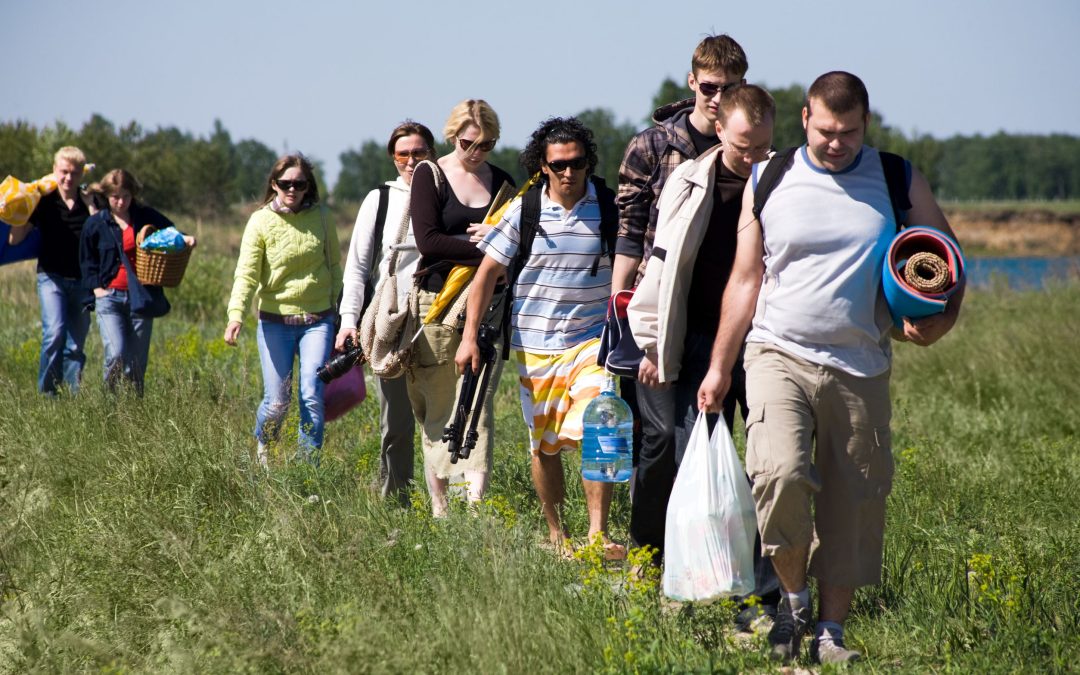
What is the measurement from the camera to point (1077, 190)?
143 metres

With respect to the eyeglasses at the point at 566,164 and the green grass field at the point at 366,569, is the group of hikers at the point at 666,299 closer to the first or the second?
the eyeglasses at the point at 566,164

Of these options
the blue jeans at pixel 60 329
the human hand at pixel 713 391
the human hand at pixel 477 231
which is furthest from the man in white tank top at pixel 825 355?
the blue jeans at pixel 60 329

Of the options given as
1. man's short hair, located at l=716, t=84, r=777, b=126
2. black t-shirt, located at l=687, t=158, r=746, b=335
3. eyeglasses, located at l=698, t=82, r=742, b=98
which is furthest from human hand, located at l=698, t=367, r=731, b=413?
eyeglasses, located at l=698, t=82, r=742, b=98

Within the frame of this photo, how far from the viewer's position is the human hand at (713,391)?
14.1ft

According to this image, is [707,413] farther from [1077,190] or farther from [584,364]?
[1077,190]

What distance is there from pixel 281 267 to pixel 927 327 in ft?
13.8

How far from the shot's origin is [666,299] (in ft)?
15.0

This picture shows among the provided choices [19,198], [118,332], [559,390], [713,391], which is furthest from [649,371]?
[19,198]

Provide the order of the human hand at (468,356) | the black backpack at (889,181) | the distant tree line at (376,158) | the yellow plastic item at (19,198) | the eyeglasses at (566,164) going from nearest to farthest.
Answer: the black backpack at (889,181), the eyeglasses at (566,164), the human hand at (468,356), the yellow plastic item at (19,198), the distant tree line at (376,158)

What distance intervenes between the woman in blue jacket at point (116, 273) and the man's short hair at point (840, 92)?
5754mm

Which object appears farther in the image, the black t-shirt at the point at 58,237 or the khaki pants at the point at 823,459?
the black t-shirt at the point at 58,237

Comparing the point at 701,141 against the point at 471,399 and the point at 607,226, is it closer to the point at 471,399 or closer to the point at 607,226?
the point at 607,226

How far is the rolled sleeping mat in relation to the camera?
3895 mm

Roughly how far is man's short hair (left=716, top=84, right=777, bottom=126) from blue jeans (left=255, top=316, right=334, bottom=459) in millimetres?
3357
